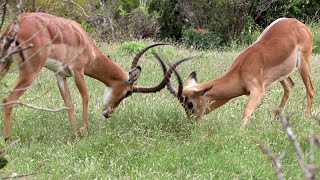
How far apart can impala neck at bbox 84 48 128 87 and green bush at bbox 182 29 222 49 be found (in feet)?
34.3

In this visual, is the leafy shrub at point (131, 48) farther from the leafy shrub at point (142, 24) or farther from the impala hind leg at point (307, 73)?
the leafy shrub at point (142, 24)

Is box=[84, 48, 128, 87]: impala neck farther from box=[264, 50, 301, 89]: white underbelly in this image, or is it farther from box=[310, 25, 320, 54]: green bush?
box=[310, 25, 320, 54]: green bush

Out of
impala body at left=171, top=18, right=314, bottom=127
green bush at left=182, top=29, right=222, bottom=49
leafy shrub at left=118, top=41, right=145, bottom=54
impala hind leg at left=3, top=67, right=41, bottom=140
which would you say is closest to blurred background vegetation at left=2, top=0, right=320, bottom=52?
green bush at left=182, top=29, right=222, bottom=49

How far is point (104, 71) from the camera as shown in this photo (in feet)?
22.2

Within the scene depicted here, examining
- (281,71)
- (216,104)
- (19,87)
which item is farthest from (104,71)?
(281,71)

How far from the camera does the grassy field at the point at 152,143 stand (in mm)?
4480

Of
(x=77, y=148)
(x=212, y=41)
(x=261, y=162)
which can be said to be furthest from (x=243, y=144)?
(x=212, y=41)

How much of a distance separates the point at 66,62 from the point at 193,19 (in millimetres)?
12649

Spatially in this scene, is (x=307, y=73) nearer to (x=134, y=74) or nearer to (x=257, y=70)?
(x=257, y=70)

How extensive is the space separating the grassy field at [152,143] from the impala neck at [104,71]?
0.35 metres

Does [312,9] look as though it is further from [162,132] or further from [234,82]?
[162,132]

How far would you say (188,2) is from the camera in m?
18.1

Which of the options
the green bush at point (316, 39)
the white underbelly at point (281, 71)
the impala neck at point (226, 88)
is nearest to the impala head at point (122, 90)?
the impala neck at point (226, 88)

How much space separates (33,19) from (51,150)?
138 centimetres
